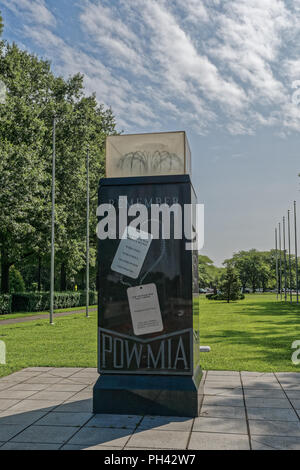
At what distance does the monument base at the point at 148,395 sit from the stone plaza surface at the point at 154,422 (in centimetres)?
13

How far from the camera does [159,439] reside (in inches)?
185

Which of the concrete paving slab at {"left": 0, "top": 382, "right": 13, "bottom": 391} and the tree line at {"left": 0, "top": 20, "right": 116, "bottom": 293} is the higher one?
the tree line at {"left": 0, "top": 20, "right": 116, "bottom": 293}

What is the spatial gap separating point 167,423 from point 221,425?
2.06 ft

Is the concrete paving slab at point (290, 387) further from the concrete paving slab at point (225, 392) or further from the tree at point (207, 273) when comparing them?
the tree at point (207, 273)

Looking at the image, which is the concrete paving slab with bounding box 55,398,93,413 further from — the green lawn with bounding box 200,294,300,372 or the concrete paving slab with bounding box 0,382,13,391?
the green lawn with bounding box 200,294,300,372

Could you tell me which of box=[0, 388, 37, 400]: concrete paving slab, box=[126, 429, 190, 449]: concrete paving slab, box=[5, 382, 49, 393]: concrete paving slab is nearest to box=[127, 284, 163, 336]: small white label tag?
box=[126, 429, 190, 449]: concrete paving slab

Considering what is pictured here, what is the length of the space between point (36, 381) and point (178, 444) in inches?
153

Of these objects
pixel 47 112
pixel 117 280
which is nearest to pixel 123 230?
pixel 117 280

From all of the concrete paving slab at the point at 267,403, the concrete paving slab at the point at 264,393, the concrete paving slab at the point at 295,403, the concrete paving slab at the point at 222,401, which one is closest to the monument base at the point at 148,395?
the concrete paving slab at the point at 222,401

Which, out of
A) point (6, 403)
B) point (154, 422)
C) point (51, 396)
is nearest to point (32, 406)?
point (6, 403)

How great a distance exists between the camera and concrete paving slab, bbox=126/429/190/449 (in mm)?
4523

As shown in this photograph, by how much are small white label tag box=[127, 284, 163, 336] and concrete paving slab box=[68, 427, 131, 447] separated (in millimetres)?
1289

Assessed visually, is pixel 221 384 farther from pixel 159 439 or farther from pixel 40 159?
pixel 40 159

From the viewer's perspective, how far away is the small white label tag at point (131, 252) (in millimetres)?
5922
